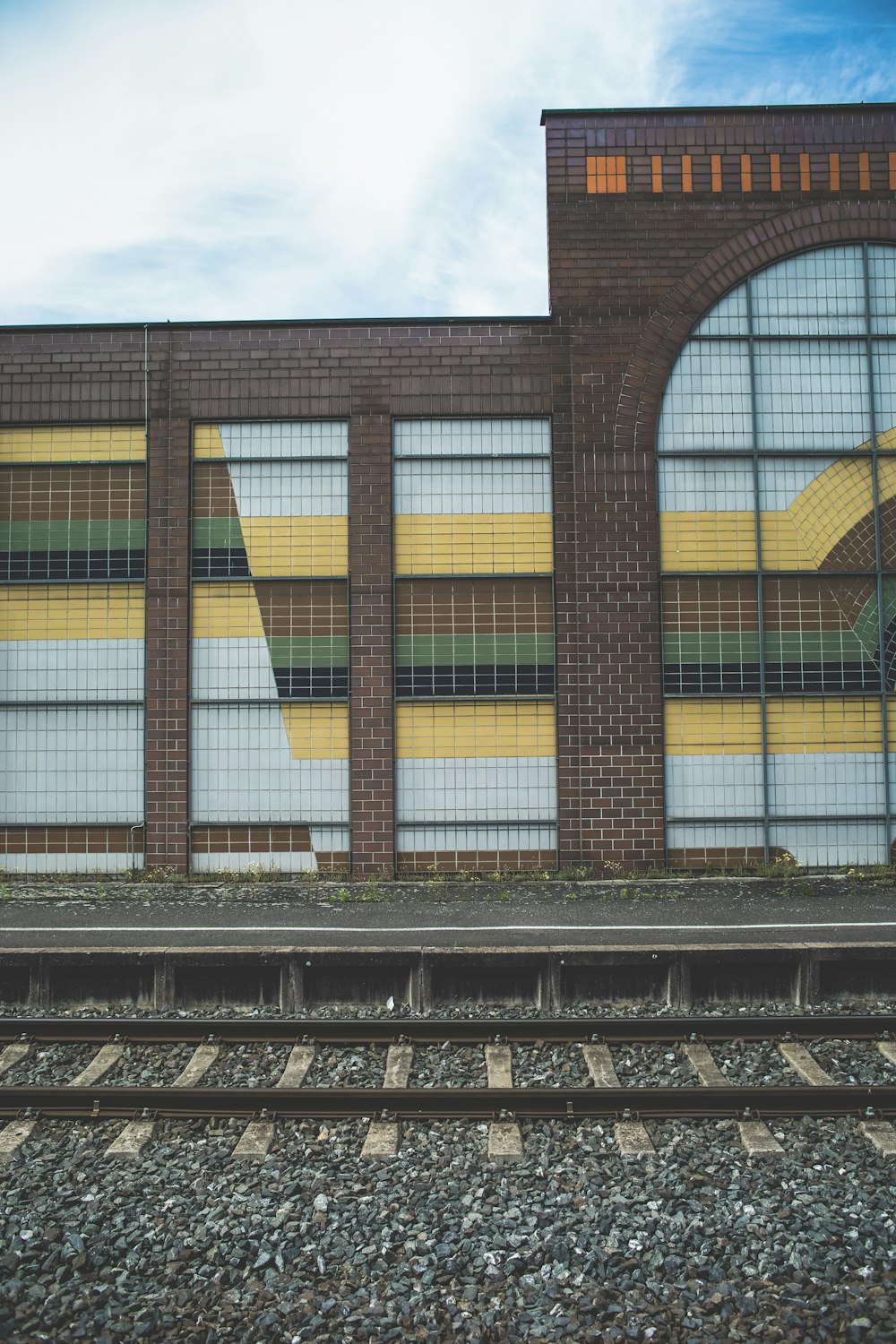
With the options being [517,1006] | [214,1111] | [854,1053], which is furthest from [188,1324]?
[854,1053]

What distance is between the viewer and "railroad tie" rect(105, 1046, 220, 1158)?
585 cm

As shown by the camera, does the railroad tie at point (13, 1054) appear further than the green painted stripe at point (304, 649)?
No

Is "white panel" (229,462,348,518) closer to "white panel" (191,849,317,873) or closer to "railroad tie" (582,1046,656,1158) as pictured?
"white panel" (191,849,317,873)

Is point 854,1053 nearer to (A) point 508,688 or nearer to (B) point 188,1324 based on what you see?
(B) point 188,1324

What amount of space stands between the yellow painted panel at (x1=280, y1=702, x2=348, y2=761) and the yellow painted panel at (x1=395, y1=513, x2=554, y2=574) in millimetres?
2205

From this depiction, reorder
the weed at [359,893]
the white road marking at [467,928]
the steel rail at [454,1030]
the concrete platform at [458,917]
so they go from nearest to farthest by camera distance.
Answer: the steel rail at [454,1030]
the concrete platform at [458,917]
the white road marking at [467,928]
the weed at [359,893]

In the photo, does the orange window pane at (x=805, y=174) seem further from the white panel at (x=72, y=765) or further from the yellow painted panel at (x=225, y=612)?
the white panel at (x=72, y=765)

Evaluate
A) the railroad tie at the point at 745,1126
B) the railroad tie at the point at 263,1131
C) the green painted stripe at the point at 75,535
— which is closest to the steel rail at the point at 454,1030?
the railroad tie at the point at 745,1126

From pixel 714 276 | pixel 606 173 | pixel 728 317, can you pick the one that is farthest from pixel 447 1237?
pixel 606 173

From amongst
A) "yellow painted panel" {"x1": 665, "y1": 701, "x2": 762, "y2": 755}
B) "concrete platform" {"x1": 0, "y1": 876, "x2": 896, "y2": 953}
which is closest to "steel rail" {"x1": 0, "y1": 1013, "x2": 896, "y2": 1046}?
"concrete platform" {"x1": 0, "y1": 876, "x2": 896, "y2": 953}

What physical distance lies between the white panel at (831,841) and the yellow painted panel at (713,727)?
1.26 metres

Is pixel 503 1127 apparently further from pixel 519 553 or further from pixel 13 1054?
pixel 519 553

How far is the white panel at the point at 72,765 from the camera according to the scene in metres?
13.1

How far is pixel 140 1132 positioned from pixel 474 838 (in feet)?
24.0
